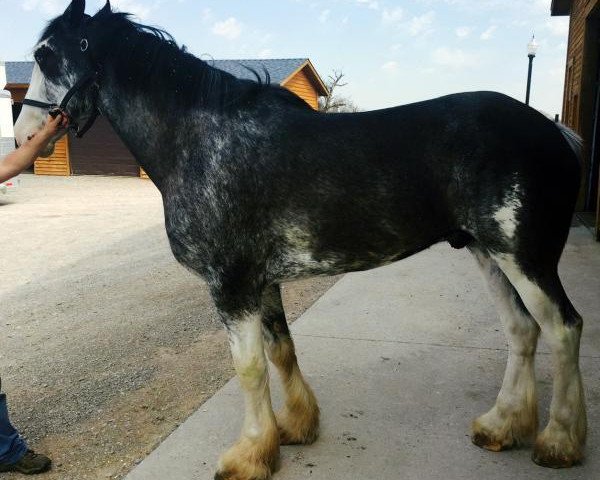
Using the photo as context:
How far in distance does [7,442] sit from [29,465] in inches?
5.8

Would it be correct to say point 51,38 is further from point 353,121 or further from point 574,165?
point 574,165

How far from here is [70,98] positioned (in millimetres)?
2449

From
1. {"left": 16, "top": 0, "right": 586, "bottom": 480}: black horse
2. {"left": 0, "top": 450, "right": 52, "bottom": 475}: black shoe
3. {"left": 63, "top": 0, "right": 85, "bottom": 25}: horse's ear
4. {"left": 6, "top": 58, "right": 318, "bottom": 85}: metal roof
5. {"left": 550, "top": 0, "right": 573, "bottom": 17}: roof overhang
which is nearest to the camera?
{"left": 16, "top": 0, "right": 586, "bottom": 480}: black horse

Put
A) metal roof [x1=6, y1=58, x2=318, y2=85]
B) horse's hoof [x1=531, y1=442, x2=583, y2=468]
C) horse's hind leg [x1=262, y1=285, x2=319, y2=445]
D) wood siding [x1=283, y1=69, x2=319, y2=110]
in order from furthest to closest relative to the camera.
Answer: wood siding [x1=283, y1=69, x2=319, y2=110], metal roof [x1=6, y1=58, x2=318, y2=85], horse's hind leg [x1=262, y1=285, x2=319, y2=445], horse's hoof [x1=531, y1=442, x2=583, y2=468]

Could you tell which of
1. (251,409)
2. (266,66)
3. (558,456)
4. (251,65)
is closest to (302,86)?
(266,66)

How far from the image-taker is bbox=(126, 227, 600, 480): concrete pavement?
8.41 feet

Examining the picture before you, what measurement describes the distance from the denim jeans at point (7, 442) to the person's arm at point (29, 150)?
104 centimetres

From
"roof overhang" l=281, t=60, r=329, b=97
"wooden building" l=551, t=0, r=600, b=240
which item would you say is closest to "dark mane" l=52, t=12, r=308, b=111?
"wooden building" l=551, t=0, r=600, b=240

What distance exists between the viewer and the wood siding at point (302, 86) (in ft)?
76.9

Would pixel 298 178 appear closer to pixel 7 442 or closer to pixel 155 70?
pixel 155 70

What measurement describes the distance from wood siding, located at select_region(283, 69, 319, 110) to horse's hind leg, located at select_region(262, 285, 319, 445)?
67.2 ft

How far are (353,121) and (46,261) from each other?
6.27 meters

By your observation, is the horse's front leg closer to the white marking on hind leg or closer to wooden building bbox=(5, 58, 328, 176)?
the white marking on hind leg

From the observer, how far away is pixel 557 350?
236 centimetres
